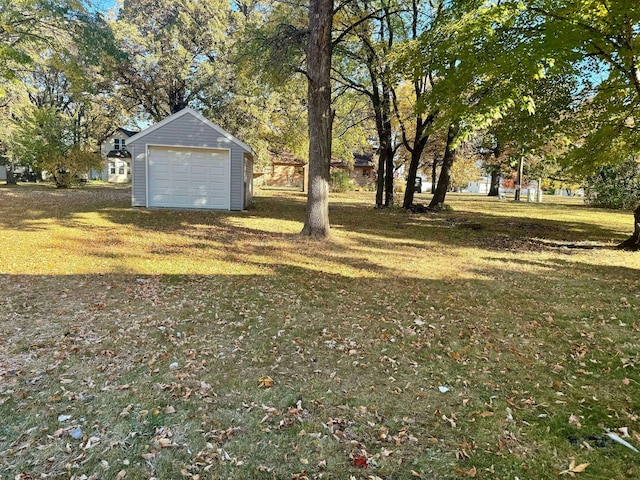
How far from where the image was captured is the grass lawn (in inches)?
99.0

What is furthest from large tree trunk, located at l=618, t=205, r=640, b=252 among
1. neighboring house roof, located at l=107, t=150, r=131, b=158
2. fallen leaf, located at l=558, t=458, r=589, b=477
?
neighboring house roof, located at l=107, t=150, r=131, b=158

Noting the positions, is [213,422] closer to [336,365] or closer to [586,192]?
[336,365]

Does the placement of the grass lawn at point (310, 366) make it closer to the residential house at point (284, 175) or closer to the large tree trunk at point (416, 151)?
the large tree trunk at point (416, 151)

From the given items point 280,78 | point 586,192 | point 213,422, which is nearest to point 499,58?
point 280,78

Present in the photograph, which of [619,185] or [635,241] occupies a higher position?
[619,185]

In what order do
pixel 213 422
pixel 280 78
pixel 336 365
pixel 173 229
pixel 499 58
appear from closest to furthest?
pixel 213 422, pixel 336 365, pixel 499 58, pixel 173 229, pixel 280 78

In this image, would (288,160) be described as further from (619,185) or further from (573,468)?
(573,468)

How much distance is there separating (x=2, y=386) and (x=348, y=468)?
8.97ft

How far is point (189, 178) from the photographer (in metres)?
15.1

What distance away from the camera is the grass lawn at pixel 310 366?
251cm

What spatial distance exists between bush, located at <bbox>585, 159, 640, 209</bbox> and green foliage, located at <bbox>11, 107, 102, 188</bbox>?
1068 inches

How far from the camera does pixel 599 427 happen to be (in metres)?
2.85

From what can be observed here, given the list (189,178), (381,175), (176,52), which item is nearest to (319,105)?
(189,178)

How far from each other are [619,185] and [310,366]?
880 inches
